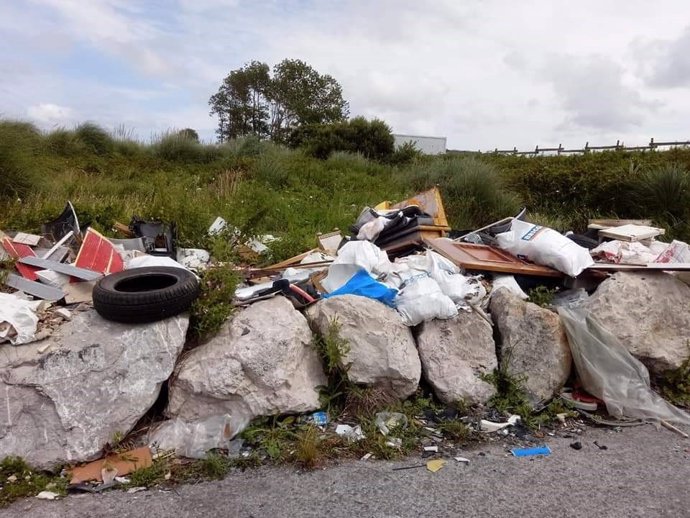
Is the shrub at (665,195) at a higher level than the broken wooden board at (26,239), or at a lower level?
higher

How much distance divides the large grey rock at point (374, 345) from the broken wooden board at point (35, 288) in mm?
1803

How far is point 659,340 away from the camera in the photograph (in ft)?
12.5

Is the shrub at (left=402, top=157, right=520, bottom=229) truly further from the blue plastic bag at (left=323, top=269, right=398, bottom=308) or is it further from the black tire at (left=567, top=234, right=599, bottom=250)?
the blue plastic bag at (left=323, top=269, right=398, bottom=308)

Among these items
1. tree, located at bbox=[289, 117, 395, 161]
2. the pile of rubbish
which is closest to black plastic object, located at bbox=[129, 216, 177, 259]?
the pile of rubbish

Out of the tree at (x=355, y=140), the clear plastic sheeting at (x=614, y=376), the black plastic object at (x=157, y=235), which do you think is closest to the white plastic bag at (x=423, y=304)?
the clear plastic sheeting at (x=614, y=376)

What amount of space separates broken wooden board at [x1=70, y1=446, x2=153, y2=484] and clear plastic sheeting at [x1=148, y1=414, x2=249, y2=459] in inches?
4.4

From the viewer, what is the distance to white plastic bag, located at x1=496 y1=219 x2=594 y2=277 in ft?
14.3

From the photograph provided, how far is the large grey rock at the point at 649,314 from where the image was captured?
3701mm

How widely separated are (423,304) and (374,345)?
0.54 m

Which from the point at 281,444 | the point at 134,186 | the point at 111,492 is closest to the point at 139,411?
the point at 111,492

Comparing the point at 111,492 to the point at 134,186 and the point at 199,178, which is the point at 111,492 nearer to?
the point at 134,186

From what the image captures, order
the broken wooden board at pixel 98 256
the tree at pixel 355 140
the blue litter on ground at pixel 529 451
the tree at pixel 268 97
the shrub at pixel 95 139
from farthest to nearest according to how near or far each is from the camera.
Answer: the tree at pixel 268 97 → the tree at pixel 355 140 → the shrub at pixel 95 139 → the broken wooden board at pixel 98 256 → the blue litter on ground at pixel 529 451

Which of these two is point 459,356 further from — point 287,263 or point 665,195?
point 665,195

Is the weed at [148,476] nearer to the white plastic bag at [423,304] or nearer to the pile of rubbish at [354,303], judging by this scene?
the pile of rubbish at [354,303]
